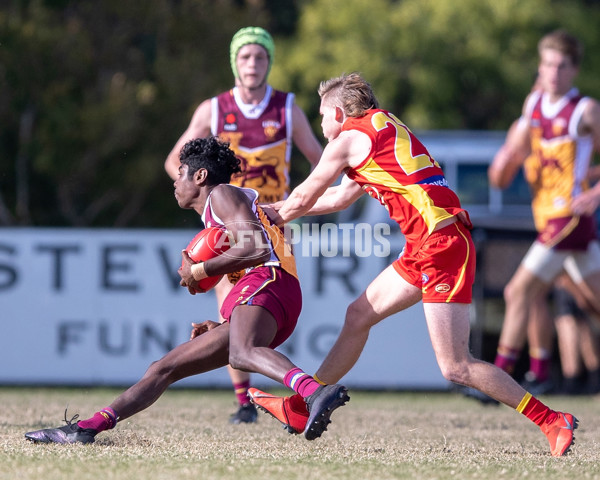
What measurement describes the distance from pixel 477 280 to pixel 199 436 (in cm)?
585

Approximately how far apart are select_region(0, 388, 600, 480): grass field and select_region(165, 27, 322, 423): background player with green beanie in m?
0.94

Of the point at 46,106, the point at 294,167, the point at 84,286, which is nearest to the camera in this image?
the point at 84,286

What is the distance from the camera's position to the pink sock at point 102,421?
19.2 ft

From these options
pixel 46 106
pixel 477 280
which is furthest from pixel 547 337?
pixel 46 106

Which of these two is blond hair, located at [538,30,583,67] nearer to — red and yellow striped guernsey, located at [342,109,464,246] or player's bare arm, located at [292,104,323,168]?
player's bare arm, located at [292,104,323,168]

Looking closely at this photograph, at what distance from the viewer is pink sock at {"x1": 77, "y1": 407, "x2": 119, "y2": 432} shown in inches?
230

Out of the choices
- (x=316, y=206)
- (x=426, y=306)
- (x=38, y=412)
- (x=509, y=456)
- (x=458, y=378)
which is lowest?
(x=38, y=412)

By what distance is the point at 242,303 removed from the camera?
590cm

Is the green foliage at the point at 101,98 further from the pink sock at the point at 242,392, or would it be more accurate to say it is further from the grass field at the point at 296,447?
the pink sock at the point at 242,392

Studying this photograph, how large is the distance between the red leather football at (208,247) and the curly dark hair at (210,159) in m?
0.36

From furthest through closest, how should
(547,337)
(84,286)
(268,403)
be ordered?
(84,286) → (547,337) → (268,403)

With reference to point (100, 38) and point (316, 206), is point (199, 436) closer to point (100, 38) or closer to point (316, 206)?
point (316, 206)

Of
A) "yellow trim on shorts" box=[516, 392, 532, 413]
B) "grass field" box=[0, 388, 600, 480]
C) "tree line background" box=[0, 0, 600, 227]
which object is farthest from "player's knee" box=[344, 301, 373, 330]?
"tree line background" box=[0, 0, 600, 227]

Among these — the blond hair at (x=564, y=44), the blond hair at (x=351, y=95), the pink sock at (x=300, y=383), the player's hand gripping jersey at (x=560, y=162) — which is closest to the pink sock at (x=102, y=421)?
the pink sock at (x=300, y=383)
